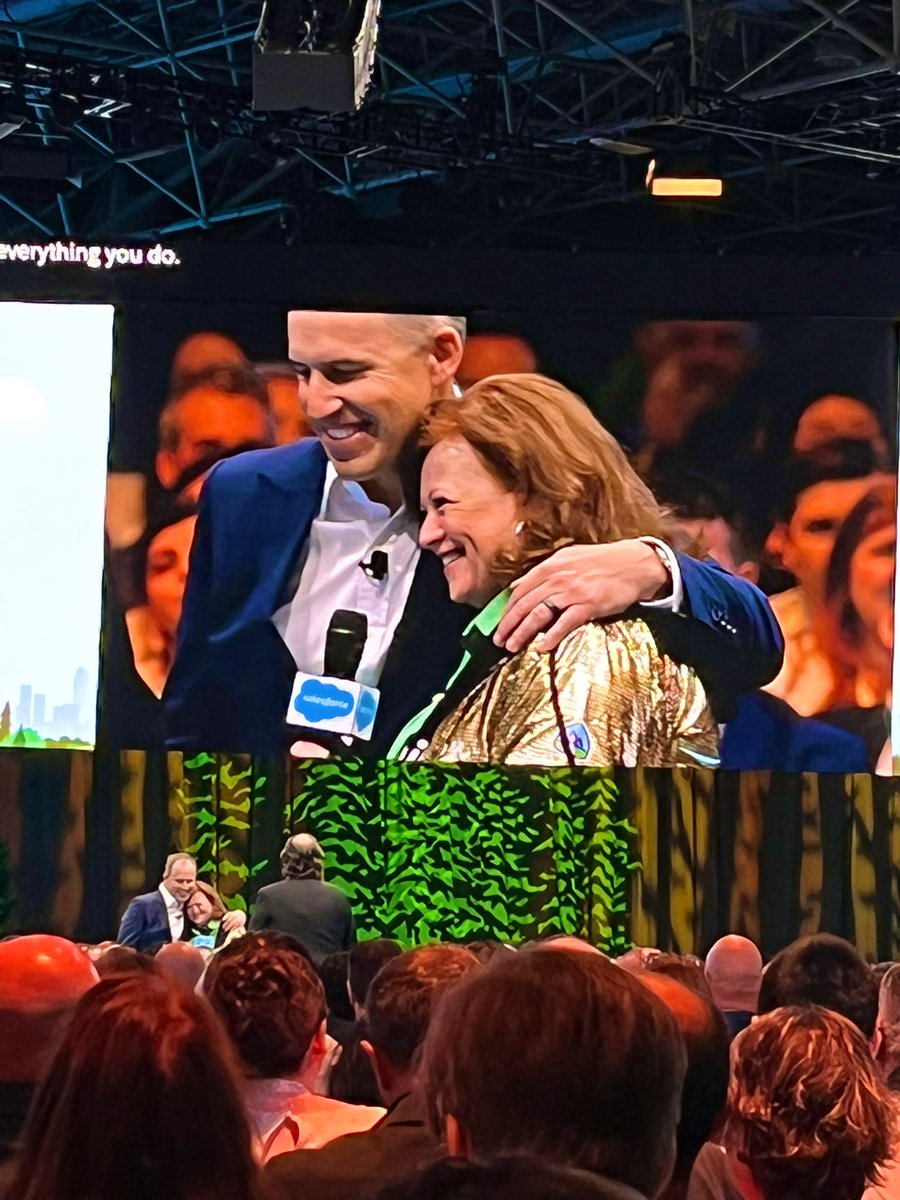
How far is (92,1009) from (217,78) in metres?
12.0

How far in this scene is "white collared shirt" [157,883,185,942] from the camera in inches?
327

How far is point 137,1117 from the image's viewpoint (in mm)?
1334

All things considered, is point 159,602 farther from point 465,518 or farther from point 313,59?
point 313,59

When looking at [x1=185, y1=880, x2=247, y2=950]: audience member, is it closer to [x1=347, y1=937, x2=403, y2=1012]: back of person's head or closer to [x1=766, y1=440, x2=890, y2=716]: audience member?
[x1=766, y1=440, x2=890, y2=716]: audience member

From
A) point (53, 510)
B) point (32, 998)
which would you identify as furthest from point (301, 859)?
point (32, 998)

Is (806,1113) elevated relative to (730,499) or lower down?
lower down

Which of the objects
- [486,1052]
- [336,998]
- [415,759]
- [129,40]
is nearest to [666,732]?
[415,759]

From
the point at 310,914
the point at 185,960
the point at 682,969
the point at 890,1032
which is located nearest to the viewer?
the point at 890,1032

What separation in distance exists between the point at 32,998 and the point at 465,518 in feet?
22.9

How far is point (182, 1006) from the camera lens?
4.63 ft

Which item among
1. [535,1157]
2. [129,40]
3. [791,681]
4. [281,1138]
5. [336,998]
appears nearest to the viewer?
[535,1157]

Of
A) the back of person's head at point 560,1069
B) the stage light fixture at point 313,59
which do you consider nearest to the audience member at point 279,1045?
the back of person's head at point 560,1069

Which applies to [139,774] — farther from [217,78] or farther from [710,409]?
[217,78]

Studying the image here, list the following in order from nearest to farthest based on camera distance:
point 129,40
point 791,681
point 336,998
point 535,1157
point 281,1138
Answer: point 535,1157 → point 281,1138 → point 336,998 → point 791,681 → point 129,40
